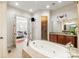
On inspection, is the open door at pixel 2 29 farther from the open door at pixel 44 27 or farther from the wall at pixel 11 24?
the open door at pixel 44 27

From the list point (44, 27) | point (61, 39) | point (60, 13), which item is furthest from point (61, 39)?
point (44, 27)

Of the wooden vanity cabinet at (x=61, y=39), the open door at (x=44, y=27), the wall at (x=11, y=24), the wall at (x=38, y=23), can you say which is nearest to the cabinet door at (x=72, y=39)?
the wooden vanity cabinet at (x=61, y=39)

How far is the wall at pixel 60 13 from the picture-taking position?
563 cm

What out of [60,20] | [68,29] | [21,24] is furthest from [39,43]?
[21,24]

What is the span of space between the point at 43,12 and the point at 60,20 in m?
1.58

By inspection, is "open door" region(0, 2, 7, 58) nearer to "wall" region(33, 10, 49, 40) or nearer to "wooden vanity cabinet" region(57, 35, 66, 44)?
"wooden vanity cabinet" region(57, 35, 66, 44)

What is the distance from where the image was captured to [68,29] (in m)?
5.90

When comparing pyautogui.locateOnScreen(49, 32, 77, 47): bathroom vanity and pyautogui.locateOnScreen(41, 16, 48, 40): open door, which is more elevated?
pyautogui.locateOnScreen(41, 16, 48, 40): open door

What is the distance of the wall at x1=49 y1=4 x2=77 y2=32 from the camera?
5625mm

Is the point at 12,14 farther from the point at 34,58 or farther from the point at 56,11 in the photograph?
the point at 34,58

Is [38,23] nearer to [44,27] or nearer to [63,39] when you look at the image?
[44,27]

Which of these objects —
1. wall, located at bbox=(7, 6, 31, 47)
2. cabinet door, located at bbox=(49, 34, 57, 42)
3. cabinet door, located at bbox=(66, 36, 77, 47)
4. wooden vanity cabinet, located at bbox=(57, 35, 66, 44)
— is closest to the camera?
cabinet door, located at bbox=(66, 36, 77, 47)

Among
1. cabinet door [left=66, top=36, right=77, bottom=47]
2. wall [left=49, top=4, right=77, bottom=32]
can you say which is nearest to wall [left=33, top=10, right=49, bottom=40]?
wall [left=49, top=4, right=77, bottom=32]

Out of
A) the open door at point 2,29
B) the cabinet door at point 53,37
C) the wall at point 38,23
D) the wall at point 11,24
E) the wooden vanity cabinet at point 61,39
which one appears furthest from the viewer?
the wall at point 38,23
